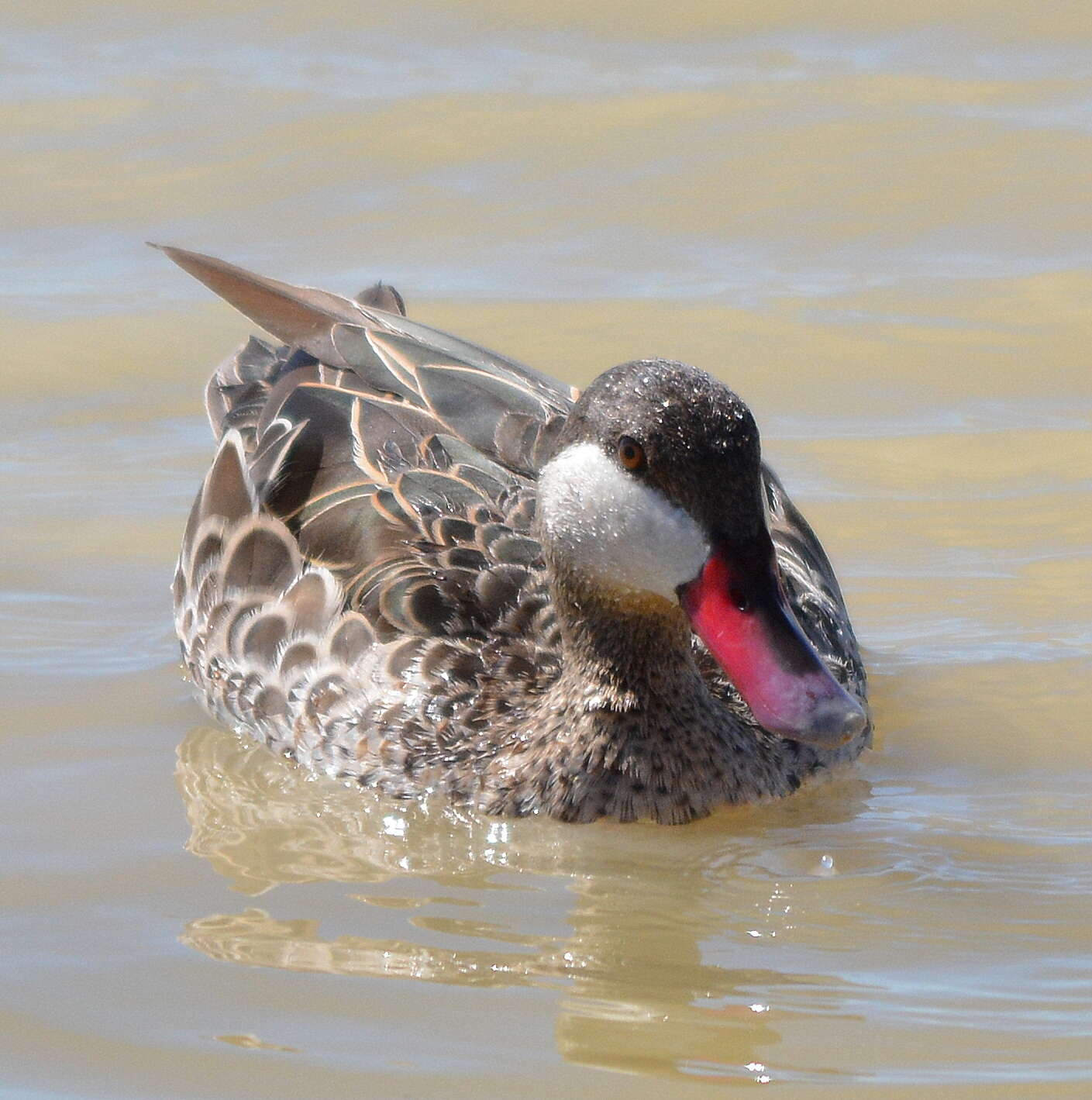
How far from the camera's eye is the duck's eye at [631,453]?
5.64 metres

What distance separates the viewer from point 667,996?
16.5 feet

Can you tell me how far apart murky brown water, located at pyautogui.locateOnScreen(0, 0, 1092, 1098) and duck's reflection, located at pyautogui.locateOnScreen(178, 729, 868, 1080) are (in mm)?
16

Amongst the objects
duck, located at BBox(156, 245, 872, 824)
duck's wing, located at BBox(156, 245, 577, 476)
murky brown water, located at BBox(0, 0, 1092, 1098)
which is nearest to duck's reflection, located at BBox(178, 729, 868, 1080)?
murky brown water, located at BBox(0, 0, 1092, 1098)

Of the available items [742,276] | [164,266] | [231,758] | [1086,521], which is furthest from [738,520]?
[164,266]

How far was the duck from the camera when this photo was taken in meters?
5.59

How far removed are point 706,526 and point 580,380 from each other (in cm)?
422

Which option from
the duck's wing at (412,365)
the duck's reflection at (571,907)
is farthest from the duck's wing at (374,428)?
the duck's reflection at (571,907)

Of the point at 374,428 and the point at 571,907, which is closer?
the point at 571,907

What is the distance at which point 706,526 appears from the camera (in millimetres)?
5566

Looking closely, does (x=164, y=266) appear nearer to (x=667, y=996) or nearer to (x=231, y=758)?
(x=231, y=758)

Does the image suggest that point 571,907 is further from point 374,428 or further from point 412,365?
point 412,365

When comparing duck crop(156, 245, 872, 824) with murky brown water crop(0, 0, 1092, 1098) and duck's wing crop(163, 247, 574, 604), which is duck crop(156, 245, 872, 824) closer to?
duck's wing crop(163, 247, 574, 604)

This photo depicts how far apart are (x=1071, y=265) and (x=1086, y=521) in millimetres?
2799

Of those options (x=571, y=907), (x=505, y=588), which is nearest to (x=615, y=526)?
(x=505, y=588)
